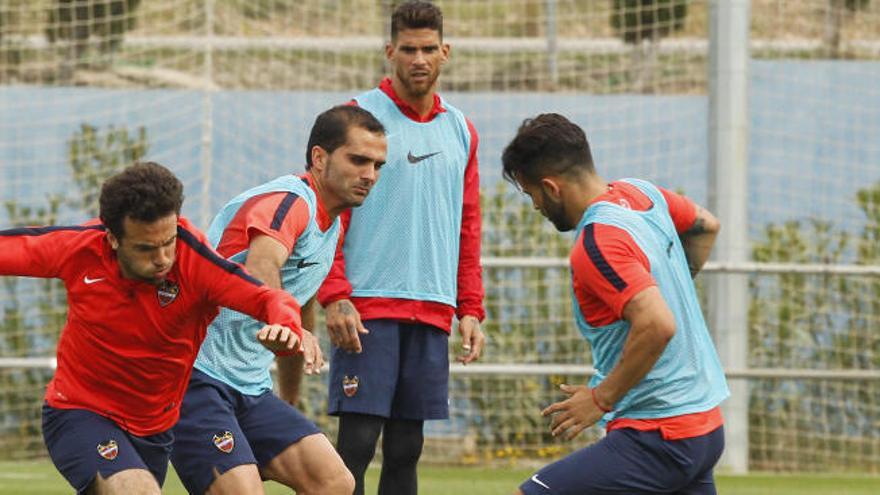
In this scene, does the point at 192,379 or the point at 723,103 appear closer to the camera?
the point at 192,379

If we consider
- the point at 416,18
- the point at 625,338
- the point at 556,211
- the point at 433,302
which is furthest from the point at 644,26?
the point at 625,338

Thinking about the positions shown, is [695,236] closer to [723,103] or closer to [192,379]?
[192,379]

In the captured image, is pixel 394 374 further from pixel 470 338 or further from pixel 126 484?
pixel 126 484

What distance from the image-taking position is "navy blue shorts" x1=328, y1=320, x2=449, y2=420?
6559 millimetres

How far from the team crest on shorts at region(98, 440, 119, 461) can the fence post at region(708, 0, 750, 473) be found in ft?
18.6

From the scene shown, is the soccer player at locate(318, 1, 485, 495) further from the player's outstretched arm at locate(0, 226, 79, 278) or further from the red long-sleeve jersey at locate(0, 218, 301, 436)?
the player's outstretched arm at locate(0, 226, 79, 278)

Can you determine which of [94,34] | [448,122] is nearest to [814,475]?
[448,122]

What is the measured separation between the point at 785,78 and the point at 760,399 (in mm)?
2909

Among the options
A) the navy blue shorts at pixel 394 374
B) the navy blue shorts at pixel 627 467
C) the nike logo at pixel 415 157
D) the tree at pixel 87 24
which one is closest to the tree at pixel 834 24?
the tree at pixel 87 24

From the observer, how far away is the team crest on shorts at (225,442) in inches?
226

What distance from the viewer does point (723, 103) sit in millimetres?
10625

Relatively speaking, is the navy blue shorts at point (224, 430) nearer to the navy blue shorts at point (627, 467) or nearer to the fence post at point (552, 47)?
the navy blue shorts at point (627, 467)

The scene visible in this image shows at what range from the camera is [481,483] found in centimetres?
962

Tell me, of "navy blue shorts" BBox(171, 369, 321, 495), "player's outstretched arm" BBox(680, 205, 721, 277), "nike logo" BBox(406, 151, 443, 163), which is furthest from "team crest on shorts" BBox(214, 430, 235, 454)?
"player's outstretched arm" BBox(680, 205, 721, 277)
